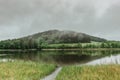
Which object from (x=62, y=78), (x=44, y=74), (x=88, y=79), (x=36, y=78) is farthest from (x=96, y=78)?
(x=44, y=74)

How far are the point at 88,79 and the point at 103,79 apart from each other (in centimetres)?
139

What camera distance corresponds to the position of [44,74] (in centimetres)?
3684

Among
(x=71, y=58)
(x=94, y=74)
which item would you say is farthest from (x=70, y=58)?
(x=94, y=74)

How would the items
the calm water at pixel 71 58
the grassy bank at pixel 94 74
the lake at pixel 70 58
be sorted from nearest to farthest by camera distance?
1. the grassy bank at pixel 94 74
2. the lake at pixel 70 58
3. the calm water at pixel 71 58

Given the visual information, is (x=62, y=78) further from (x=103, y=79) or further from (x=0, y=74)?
(x=0, y=74)

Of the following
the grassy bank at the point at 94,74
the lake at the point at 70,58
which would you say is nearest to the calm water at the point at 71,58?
the lake at the point at 70,58

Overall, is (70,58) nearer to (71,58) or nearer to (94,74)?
(71,58)

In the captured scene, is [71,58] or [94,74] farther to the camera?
[71,58]

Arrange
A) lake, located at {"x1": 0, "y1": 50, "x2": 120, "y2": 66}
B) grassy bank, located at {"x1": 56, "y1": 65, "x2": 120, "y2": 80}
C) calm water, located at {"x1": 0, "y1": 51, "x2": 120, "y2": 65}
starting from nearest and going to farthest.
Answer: grassy bank, located at {"x1": 56, "y1": 65, "x2": 120, "y2": 80}, lake, located at {"x1": 0, "y1": 50, "x2": 120, "y2": 66}, calm water, located at {"x1": 0, "y1": 51, "x2": 120, "y2": 65}

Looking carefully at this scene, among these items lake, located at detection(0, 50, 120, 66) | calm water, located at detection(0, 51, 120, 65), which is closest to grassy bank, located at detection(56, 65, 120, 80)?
lake, located at detection(0, 50, 120, 66)

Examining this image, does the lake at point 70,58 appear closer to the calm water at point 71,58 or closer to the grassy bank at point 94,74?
the calm water at point 71,58

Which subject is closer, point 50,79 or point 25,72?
point 50,79

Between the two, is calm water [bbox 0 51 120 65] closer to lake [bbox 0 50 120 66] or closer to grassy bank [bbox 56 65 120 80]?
lake [bbox 0 50 120 66]

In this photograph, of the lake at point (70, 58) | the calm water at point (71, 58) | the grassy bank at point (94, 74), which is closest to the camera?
the grassy bank at point (94, 74)
